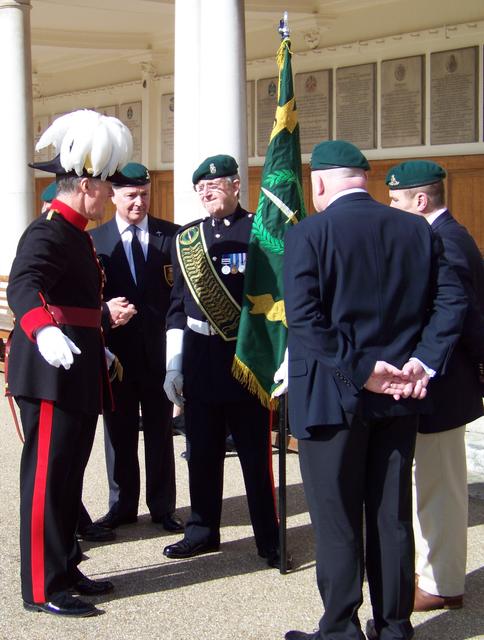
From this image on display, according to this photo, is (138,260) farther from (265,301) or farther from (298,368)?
(298,368)

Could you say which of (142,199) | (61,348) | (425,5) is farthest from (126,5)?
(61,348)

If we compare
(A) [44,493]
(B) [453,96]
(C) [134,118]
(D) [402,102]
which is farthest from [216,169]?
(C) [134,118]

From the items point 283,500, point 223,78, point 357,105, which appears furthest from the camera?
point 357,105

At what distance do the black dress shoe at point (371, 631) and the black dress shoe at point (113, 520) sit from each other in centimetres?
174

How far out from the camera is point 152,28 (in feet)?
48.2

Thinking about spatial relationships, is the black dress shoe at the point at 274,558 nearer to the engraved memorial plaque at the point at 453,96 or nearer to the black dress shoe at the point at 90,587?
the black dress shoe at the point at 90,587

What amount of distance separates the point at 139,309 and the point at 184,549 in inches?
48.4

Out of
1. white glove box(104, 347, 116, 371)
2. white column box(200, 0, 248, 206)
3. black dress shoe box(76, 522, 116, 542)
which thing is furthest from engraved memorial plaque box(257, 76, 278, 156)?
black dress shoe box(76, 522, 116, 542)

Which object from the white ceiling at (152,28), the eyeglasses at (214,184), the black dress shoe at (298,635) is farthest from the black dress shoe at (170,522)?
the white ceiling at (152,28)

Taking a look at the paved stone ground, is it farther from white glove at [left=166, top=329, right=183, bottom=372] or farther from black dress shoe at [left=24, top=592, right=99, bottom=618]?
white glove at [left=166, top=329, right=183, bottom=372]

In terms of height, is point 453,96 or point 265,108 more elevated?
point 265,108

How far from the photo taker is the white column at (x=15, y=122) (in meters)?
10.2

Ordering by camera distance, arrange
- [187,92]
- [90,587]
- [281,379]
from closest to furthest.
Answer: [281,379] → [90,587] → [187,92]

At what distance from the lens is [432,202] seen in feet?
12.2
